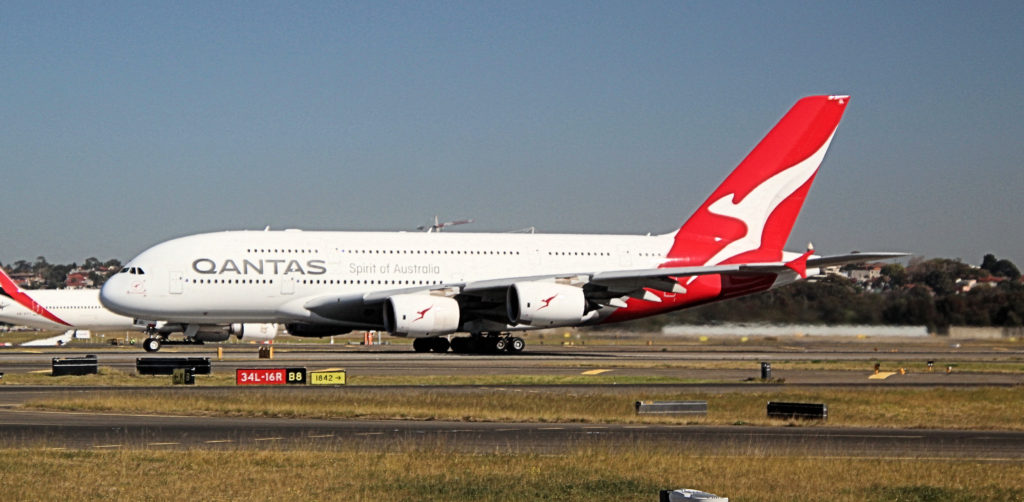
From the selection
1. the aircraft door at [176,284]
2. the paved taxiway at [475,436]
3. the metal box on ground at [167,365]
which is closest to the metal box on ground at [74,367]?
the metal box on ground at [167,365]

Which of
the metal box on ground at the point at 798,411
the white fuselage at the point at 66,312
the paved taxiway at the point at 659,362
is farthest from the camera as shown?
the white fuselage at the point at 66,312

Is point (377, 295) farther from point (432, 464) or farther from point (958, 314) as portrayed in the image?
point (432, 464)

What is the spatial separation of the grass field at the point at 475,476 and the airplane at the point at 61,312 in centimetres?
6584

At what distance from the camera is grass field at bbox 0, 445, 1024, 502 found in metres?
16.1

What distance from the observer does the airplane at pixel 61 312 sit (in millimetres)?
84938

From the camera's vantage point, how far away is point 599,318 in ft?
202

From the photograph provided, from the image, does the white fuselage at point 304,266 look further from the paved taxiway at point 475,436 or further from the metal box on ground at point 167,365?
the paved taxiway at point 475,436

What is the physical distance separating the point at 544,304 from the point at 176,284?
16.5m

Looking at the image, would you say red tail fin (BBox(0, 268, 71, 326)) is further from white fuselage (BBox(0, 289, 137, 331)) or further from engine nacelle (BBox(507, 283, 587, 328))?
engine nacelle (BBox(507, 283, 587, 328))

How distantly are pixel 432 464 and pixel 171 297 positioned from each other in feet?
133

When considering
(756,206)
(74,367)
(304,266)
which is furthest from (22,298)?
(756,206)

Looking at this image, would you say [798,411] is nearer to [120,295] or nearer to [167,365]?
[167,365]

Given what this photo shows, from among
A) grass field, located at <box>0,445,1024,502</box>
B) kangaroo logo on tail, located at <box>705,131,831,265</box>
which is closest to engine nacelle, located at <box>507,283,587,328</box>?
kangaroo logo on tail, located at <box>705,131,831,265</box>

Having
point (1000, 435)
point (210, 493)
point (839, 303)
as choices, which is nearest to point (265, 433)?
point (210, 493)
